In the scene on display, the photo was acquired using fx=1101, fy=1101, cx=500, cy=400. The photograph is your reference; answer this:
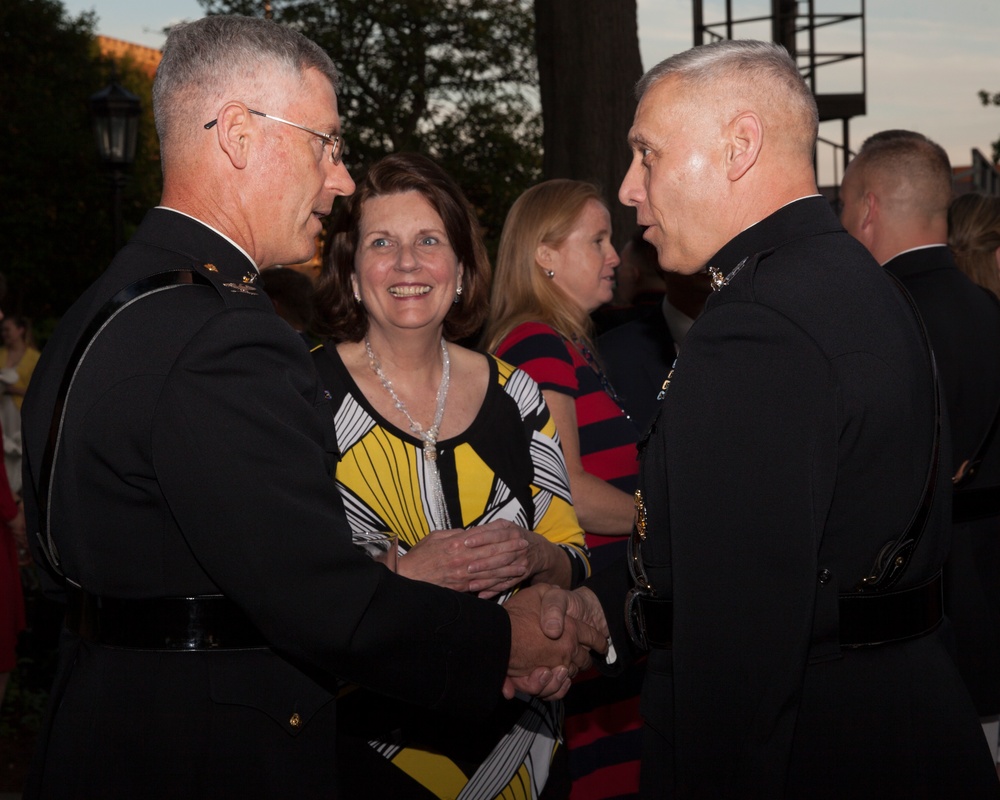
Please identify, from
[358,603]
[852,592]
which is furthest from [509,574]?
[852,592]

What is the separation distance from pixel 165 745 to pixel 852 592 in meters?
1.30

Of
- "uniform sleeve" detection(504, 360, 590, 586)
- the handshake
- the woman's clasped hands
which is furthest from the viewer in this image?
"uniform sleeve" detection(504, 360, 590, 586)

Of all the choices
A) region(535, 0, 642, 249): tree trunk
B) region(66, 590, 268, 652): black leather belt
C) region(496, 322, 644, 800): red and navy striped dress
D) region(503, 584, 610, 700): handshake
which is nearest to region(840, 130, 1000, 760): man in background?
region(496, 322, 644, 800): red and navy striped dress

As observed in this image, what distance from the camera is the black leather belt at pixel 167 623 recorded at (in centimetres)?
203

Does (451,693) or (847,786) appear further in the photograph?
(451,693)

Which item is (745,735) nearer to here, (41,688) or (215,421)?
(215,421)

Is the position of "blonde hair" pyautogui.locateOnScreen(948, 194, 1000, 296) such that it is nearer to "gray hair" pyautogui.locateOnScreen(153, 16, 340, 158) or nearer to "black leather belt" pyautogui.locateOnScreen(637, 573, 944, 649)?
"black leather belt" pyautogui.locateOnScreen(637, 573, 944, 649)

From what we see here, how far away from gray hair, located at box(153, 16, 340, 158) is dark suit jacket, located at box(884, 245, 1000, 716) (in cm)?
268

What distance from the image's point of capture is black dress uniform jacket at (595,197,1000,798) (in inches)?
74.2

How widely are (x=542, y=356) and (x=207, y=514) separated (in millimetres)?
2275

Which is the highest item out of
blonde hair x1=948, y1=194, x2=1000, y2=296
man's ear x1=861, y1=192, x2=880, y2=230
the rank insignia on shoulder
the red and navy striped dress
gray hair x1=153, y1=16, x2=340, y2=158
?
gray hair x1=153, y1=16, x2=340, y2=158

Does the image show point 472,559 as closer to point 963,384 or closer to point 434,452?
point 434,452

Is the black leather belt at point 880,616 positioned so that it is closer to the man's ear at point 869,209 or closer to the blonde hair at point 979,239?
the man's ear at point 869,209

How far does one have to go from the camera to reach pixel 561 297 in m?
4.55
